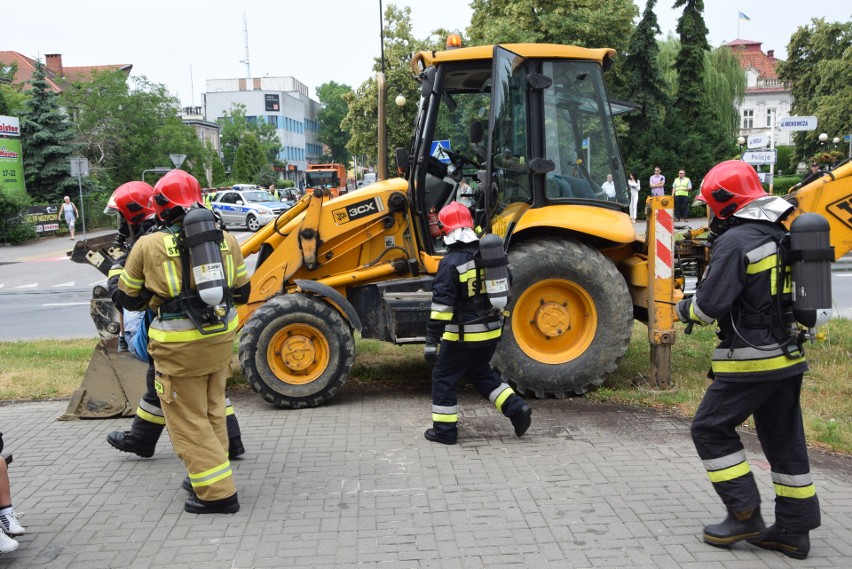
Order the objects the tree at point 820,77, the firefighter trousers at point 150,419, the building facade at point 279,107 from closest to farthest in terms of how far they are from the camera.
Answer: the firefighter trousers at point 150,419
the tree at point 820,77
the building facade at point 279,107

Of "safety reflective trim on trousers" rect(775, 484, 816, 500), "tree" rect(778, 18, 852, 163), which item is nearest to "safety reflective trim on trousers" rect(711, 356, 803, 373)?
"safety reflective trim on trousers" rect(775, 484, 816, 500)

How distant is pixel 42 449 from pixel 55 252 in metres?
23.8

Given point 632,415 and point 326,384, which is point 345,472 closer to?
point 326,384

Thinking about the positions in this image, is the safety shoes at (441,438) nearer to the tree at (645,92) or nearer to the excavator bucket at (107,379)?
the excavator bucket at (107,379)

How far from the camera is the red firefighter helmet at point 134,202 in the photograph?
560 centimetres

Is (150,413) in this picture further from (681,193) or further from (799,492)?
(681,193)

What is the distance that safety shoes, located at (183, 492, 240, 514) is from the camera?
481 centimetres

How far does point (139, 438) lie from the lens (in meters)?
5.61

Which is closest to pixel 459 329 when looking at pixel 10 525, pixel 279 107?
pixel 10 525

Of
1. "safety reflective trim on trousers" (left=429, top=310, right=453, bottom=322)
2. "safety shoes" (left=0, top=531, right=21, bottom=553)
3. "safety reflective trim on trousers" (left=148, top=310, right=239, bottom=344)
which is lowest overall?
"safety shoes" (left=0, top=531, right=21, bottom=553)

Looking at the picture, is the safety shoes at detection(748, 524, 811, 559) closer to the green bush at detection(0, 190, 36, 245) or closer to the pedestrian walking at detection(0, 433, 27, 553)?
the pedestrian walking at detection(0, 433, 27, 553)

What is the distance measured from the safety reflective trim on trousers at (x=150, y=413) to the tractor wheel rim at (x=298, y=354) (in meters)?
1.49

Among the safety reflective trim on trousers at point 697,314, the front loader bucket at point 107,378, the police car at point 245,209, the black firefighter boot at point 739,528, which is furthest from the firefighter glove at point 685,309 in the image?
the police car at point 245,209

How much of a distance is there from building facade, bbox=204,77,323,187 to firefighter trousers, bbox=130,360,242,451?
92582 millimetres
